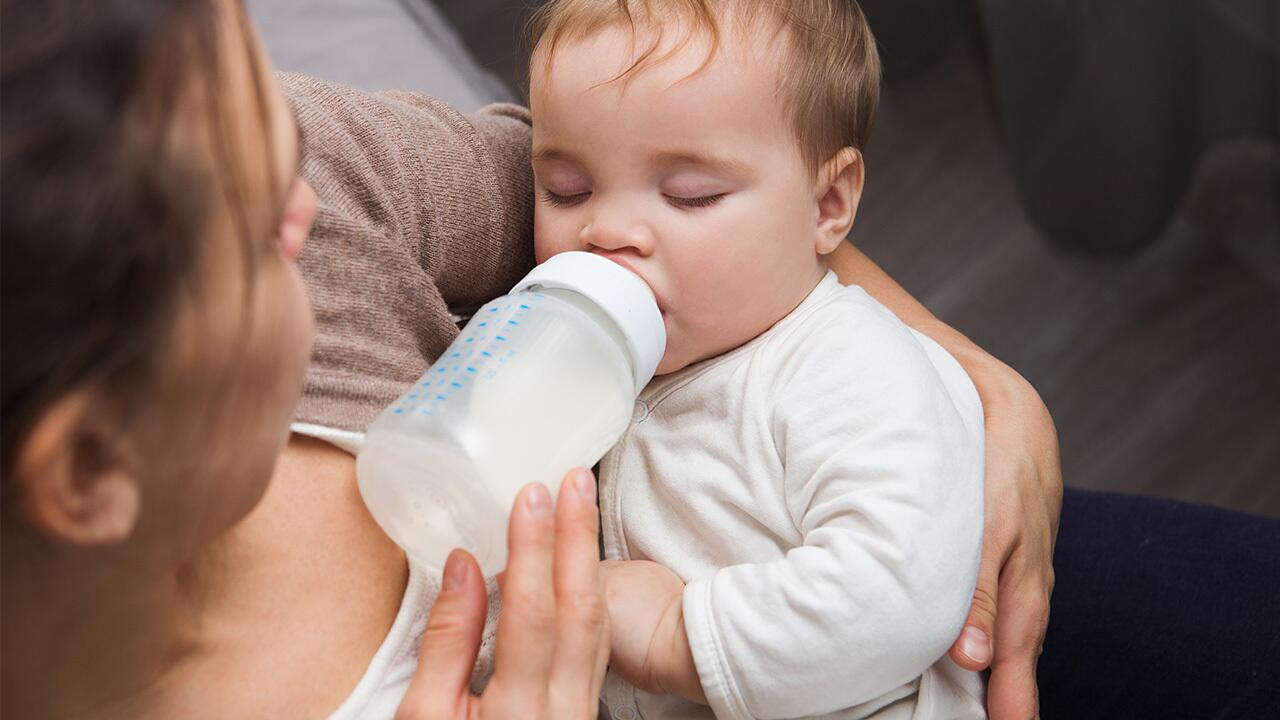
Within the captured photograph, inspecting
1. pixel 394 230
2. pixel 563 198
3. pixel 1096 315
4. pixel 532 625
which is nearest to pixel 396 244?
pixel 394 230

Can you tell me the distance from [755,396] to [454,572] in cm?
30

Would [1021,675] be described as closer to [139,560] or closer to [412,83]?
[139,560]

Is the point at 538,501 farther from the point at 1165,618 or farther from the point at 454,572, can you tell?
the point at 1165,618

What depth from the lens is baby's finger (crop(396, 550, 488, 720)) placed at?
769 millimetres

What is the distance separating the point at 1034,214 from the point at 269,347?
201 cm

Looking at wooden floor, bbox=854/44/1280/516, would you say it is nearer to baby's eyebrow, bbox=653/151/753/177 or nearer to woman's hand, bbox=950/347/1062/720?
woman's hand, bbox=950/347/1062/720

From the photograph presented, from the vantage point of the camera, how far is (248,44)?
611 mm

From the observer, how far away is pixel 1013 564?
3.28 ft

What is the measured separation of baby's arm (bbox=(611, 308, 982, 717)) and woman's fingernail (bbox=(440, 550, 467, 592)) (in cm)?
17

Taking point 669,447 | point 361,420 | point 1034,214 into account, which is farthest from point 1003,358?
point 361,420

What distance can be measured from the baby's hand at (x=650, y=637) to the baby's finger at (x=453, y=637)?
0.14 metres

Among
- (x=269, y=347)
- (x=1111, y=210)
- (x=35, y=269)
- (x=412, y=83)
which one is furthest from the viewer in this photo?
(x=1111, y=210)

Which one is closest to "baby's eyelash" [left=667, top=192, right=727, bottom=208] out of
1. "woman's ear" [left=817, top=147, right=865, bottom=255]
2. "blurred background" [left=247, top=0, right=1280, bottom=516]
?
"woman's ear" [left=817, top=147, right=865, bottom=255]

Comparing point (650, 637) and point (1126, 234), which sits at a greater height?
point (650, 637)
